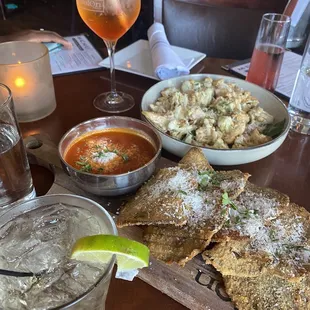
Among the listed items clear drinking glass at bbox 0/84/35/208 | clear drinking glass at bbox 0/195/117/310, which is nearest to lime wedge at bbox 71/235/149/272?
clear drinking glass at bbox 0/195/117/310

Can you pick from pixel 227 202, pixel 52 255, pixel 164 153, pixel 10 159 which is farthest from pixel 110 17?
pixel 52 255

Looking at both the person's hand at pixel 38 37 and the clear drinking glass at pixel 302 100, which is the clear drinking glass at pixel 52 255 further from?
the person's hand at pixel 38 37

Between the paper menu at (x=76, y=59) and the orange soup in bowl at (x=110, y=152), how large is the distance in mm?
665

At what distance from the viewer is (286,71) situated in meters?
1.85

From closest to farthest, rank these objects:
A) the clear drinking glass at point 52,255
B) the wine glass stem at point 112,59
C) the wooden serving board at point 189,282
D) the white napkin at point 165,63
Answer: the clear drinking glass at point 52,255
the wooden serving board at point 189,282
the wine glass stem at point 112,59
the white napkin at point 165,63

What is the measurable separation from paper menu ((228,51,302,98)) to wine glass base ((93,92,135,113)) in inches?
22.2

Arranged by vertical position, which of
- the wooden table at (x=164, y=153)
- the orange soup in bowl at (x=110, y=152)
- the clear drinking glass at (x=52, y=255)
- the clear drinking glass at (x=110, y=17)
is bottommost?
the wooden table at (x=164, y=153)

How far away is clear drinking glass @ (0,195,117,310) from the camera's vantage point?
2.28 feet

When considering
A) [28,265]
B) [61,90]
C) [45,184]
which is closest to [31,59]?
[61,90]

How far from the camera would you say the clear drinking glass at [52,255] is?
27.3 inches

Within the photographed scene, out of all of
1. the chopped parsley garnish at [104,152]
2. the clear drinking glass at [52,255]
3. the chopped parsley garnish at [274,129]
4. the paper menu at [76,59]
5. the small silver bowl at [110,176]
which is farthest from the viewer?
the paper menu at [76,59]

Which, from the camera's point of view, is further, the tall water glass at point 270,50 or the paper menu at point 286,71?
the paper menu at point 286,71

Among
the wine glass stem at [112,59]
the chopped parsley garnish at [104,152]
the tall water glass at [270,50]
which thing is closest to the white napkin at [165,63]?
the wine glass stem at [112,59]

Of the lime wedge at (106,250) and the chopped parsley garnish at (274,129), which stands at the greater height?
the lime wedge at (106,250)
